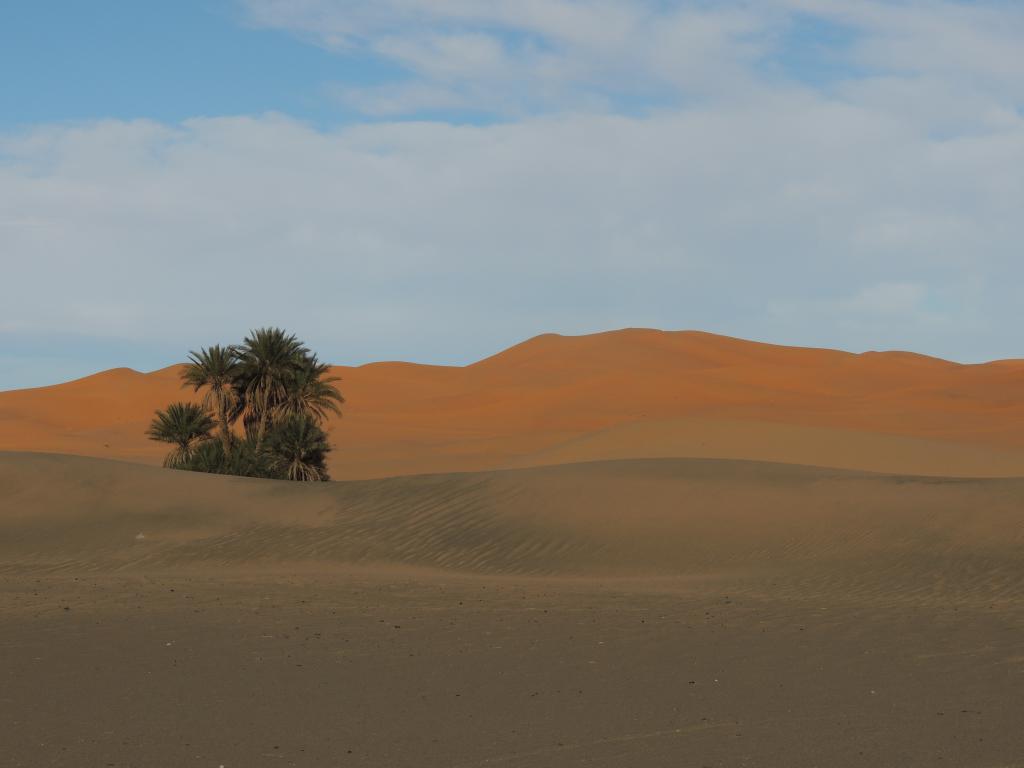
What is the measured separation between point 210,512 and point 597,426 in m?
60.8

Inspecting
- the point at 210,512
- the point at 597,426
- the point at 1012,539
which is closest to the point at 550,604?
the point at 1012,539

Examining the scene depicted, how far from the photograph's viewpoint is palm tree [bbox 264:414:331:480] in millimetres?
35000

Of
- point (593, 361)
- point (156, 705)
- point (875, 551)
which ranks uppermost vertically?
point (593, 361)

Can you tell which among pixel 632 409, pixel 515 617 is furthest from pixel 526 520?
pixel 632 409

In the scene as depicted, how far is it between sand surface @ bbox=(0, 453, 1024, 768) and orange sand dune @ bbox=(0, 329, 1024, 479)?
84.5 feet

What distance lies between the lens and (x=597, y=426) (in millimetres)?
82500

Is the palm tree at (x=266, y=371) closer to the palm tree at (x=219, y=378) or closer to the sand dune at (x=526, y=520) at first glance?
the palm tree at (x=219, y=378)

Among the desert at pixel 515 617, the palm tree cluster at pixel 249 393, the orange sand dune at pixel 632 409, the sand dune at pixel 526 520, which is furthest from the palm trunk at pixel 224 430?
the orange sand dune at pixel 632 409

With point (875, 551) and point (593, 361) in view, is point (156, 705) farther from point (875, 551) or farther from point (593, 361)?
point (593, 361)

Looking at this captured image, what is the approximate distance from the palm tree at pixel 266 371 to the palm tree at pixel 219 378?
0.30 metres

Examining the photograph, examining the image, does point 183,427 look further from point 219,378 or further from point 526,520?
point 526,520

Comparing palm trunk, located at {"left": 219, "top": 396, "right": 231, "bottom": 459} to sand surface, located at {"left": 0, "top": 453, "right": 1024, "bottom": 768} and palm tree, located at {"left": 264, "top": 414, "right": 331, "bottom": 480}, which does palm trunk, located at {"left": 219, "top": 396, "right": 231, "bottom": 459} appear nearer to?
palm tree, located at {"left": 264, "top": 414, "right": 331, "bottom": 480}

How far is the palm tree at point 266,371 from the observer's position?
39.4m

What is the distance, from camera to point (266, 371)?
39.6 meters
